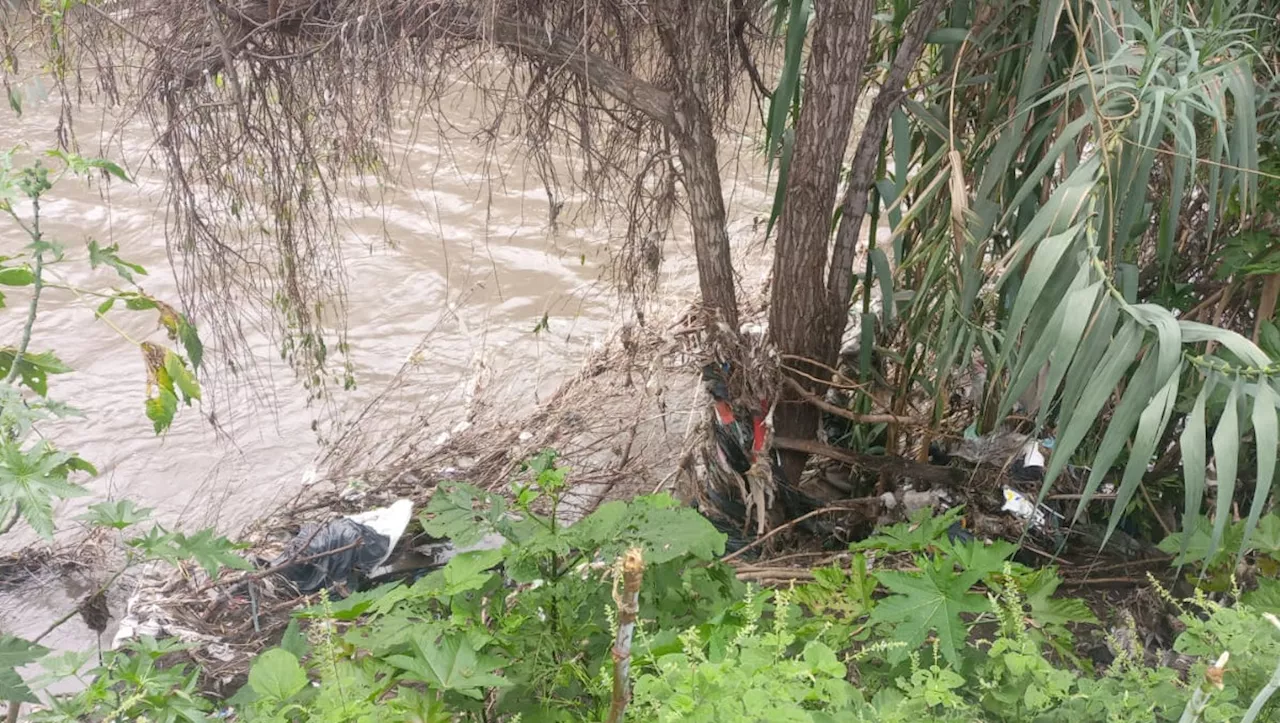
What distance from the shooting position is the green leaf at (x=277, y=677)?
1.36 metres

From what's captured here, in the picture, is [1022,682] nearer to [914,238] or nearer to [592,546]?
[592,546]

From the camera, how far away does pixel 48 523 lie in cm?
141

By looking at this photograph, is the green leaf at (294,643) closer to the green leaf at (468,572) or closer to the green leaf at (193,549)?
the green leaf at (193,549)

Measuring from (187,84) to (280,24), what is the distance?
0.30 m

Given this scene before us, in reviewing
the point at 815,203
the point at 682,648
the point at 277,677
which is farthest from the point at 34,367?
the point at 815,203

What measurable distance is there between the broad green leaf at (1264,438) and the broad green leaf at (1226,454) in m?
0.03

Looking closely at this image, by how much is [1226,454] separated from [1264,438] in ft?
0.18

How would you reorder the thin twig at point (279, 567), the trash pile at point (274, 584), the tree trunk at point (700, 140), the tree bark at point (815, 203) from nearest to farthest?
the tree bark at point (815, 203) → the tree trunk at point (700, 140) → the trash pile at point (274, 584) → the thin twig at point (279, 567)

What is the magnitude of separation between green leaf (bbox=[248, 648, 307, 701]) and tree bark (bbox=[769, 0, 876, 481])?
1513 mm

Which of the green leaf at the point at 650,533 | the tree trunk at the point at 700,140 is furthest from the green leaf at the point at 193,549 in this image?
the tree trunk at the point at 700,140

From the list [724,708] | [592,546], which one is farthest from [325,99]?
[724,708]

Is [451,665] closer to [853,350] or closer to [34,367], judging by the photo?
[34,367]

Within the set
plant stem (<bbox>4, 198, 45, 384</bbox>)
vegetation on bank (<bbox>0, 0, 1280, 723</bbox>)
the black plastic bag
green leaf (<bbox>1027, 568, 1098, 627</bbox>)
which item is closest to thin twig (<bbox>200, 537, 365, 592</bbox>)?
the black plastic bag

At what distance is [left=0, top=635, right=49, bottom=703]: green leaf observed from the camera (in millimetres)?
1347
